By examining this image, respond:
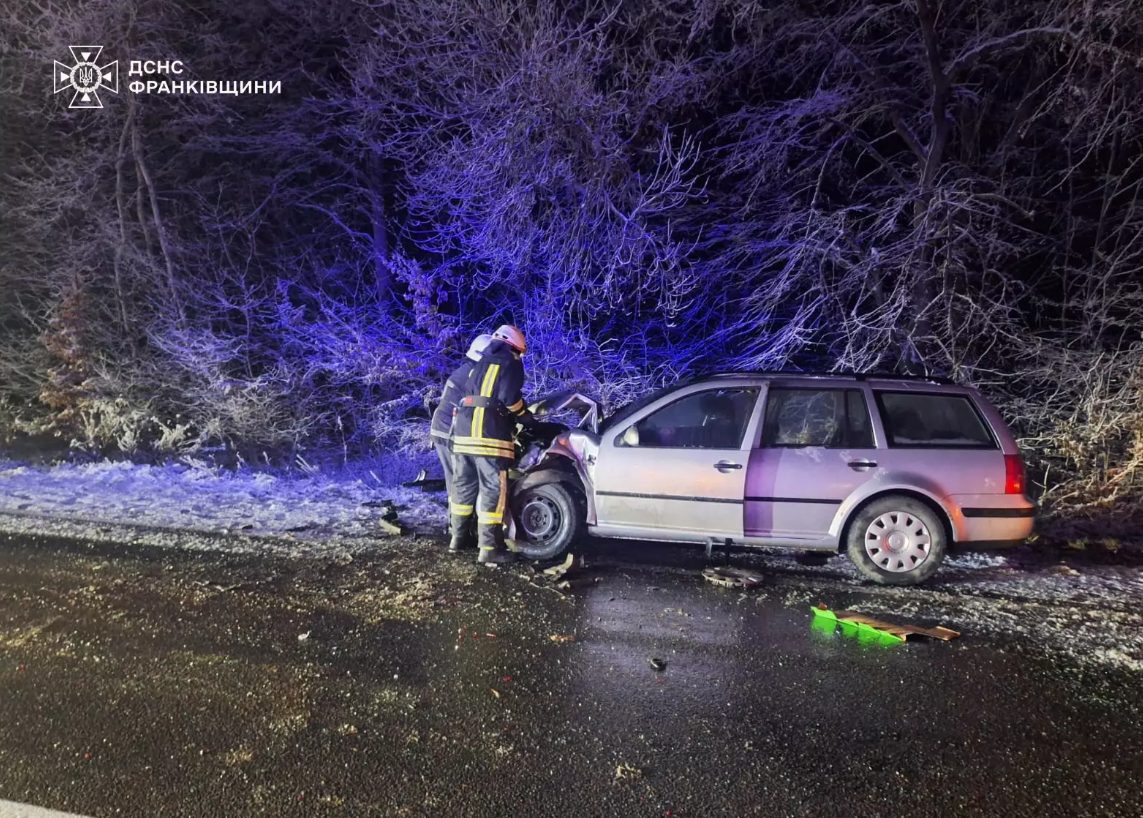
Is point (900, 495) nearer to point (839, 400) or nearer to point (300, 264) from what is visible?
point (839, 400)

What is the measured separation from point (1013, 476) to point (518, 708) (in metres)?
4.12

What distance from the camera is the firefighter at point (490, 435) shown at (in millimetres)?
5770

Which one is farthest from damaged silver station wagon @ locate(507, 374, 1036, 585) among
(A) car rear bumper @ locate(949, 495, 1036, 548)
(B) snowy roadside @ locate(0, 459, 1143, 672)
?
(B) snowy roadside @ locate(0, 459, 1143, 672)

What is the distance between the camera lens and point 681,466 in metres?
5.58

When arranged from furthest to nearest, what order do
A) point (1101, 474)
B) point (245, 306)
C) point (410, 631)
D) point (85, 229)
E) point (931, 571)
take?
point (85, 229)
point (245, 306)
point (1101, 474)
point (931, 571)
point (410, 631)

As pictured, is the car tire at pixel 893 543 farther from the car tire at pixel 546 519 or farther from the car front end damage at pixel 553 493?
the car tire at pixel 546 519

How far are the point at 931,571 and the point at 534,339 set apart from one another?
5509 mm

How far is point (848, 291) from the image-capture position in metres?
8.46

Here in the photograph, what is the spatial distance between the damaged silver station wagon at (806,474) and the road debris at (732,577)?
0.72ft

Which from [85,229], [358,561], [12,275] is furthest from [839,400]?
[12,275]

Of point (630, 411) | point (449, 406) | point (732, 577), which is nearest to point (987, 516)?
point (732, 577)

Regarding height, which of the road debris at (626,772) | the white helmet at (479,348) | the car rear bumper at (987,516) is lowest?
the road debris at (626,772)

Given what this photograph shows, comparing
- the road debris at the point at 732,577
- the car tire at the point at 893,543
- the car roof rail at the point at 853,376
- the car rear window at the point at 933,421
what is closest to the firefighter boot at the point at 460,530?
the road debris at the point at 732,577

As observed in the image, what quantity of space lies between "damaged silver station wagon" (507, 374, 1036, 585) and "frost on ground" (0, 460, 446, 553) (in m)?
2.19
